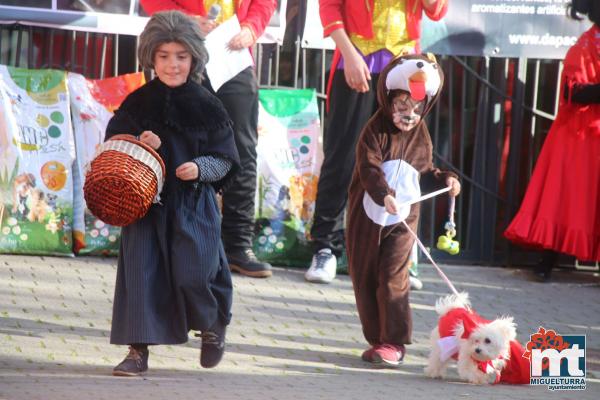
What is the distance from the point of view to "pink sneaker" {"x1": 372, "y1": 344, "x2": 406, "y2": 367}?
6.77 metres

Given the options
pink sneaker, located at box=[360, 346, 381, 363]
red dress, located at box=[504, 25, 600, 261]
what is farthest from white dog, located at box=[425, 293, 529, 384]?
red dress, located at box=[504, 25, 600, 261]

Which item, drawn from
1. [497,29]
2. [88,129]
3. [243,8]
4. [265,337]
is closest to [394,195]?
[265,337]

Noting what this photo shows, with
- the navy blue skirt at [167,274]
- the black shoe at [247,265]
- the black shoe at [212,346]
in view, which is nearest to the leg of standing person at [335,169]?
the black shoe at [247,265]

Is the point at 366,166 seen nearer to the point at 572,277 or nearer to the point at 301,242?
the point at 301,242

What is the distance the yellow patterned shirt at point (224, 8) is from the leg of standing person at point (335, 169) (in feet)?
2.74

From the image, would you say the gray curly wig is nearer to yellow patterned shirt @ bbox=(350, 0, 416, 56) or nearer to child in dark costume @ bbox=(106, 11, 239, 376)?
child in dark costume @ bbox=(106, 11, 239, 376)

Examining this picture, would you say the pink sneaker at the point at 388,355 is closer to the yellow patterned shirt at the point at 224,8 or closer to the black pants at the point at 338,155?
the black pants at the point at 338,155

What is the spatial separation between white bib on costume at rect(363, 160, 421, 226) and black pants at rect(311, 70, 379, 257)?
71.0 inches

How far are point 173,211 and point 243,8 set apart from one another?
2604mm

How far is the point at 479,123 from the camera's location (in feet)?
32.3

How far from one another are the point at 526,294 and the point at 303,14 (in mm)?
2576

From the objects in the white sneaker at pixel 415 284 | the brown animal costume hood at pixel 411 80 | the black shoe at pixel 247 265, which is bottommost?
the white sneaker at pixel 415 284

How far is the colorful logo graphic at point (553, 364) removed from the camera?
6.40m

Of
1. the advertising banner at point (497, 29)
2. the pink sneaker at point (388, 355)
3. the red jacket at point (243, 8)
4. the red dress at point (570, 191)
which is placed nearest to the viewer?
the pink sneaker at point (388, 355)
